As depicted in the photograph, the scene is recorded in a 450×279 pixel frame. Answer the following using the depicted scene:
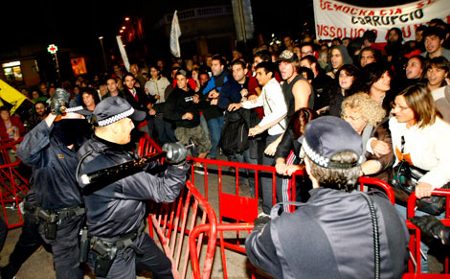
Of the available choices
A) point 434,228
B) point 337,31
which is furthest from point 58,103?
point 337,31

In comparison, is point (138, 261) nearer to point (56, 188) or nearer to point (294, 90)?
point (56, 188)

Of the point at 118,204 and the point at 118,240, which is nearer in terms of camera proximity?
the point at 118,204

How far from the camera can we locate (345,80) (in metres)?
4.65

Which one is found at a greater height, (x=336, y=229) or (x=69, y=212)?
(x=336, y=229)

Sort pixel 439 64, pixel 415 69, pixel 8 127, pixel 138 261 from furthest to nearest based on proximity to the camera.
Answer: pixel 8 127
pixel 415 69
pixel 439 64
pixel 138 261

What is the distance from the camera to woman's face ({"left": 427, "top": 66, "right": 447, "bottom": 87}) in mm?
4195

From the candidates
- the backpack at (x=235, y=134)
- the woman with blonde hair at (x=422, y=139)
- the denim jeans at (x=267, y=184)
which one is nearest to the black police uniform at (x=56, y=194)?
the denim jeans at (x=267, y=184)

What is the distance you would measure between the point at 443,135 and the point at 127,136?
286 centimetres

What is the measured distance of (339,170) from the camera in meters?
1.67

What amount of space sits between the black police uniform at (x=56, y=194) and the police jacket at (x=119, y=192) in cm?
76

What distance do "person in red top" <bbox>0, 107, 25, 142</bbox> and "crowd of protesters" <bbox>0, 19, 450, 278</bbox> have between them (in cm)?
2

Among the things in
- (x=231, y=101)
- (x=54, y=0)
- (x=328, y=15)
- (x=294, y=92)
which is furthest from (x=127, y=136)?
(x=54, y=0)

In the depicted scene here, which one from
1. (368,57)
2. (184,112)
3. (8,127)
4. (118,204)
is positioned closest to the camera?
(118,204)

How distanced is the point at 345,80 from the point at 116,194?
357 cm
